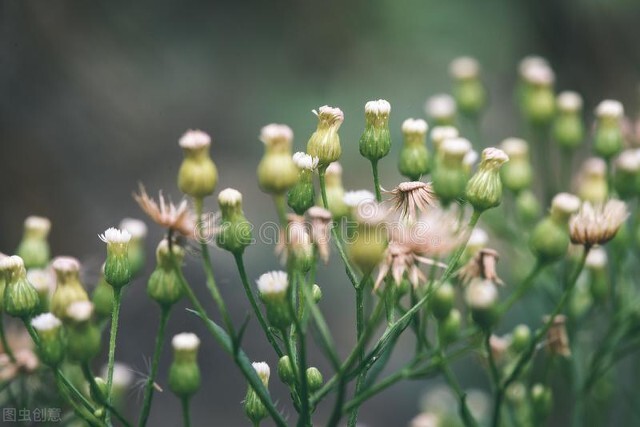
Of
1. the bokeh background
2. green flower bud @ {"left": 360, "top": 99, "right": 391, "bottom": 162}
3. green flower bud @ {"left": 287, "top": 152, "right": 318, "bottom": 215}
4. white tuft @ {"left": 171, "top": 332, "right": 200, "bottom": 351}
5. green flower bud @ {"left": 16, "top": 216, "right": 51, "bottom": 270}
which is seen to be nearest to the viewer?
white tuft @ {"left": 171, "top": 332, "right": 200, "bottom": 351}

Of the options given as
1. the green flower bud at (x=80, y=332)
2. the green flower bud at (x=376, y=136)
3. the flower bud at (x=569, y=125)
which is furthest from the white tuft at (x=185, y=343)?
the flower bud at (x=569, y=125)

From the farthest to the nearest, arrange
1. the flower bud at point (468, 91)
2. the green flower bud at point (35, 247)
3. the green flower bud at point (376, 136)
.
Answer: the flower bud at point (468, 91)
the green flower bud at point (35, 247)
the green flower bud at point (376, 136)

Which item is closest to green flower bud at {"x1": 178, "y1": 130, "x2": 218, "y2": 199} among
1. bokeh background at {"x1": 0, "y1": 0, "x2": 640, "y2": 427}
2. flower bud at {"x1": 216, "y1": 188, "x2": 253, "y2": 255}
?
flower bud at {"x1": 216, "y1": 188, "x2": 253, "y2": 255}

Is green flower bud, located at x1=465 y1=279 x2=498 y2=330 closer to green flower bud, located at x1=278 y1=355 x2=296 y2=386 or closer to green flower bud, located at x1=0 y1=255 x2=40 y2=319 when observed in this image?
green flower bud, located at x1=278 y1=355 x2=296 y2=386

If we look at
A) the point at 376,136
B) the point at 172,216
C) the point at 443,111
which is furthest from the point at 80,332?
the point at 443,111

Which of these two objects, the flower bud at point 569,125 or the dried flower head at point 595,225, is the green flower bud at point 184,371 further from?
the flower bud at point 569,125

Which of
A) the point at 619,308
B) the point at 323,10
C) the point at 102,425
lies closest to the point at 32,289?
the point at 102,425
